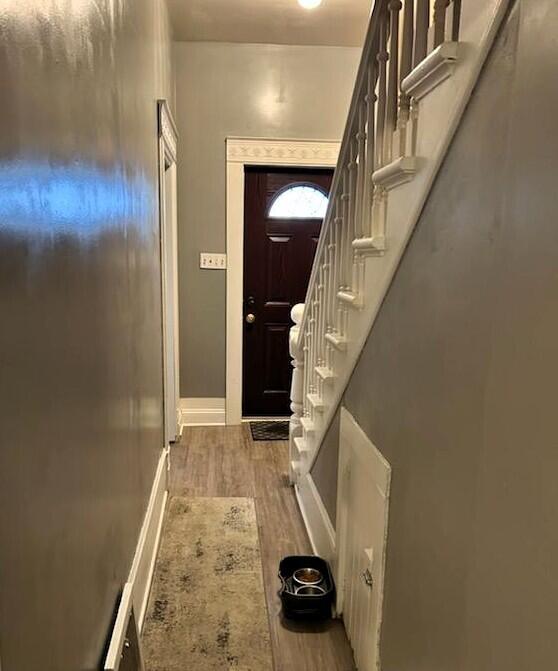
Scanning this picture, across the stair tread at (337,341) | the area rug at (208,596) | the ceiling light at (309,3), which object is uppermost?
the ceiling light at (309,3)

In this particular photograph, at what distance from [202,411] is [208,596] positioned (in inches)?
88.2

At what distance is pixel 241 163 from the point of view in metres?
4.24

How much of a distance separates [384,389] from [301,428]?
1.72 m

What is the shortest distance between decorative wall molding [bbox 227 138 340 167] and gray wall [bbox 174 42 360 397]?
0.06 m

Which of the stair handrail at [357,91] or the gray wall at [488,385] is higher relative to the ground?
the stair handrail at [357,91]

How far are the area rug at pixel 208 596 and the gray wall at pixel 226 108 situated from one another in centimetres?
185

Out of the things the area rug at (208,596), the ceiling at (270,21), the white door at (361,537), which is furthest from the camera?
the ceiling at (270,21)

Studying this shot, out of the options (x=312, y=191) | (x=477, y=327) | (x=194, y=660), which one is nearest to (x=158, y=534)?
(x=194, y=660)

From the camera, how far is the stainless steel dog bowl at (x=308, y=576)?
2.32 m

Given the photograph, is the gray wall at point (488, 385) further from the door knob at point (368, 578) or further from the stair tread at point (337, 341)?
the stair tread at point (337, 341)

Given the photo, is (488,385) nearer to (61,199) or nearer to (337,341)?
(61,199)

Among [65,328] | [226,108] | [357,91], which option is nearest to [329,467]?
[357,91]

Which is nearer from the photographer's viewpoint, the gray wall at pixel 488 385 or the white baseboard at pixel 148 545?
the gray wall at pixel 488 385

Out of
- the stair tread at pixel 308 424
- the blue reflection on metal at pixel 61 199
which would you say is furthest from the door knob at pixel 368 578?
the blue reflection on metal at pixel 61 199
